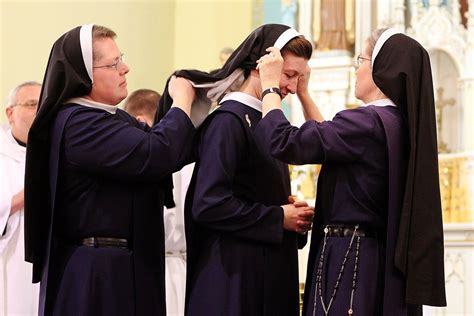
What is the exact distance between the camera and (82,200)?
153 inches

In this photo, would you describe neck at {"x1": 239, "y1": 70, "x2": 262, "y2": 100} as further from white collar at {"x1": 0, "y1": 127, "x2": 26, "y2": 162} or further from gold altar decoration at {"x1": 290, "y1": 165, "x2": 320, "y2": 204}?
gold altar decoration at {"x1": 290, "y1": 165, "x2": 320, "y2": 204}

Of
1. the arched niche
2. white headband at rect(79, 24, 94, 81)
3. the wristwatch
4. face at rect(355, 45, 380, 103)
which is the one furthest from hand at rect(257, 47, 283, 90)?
the arched niche

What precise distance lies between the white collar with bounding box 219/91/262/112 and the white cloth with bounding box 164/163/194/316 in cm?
171

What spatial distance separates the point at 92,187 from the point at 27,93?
6.23ft

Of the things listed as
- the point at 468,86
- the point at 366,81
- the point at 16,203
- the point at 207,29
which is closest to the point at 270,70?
the point at 366,81

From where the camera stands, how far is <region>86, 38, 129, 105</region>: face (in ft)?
13.1

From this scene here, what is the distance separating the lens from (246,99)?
4.09 m

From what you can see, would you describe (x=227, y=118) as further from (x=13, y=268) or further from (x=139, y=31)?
(x=139, y=31)

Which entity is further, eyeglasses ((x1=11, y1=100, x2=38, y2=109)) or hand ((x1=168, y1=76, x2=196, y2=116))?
eyeglasses ((x1=11, y1=100, x2=38, y2=109))

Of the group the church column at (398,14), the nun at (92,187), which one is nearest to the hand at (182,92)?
the nun at (92,187)

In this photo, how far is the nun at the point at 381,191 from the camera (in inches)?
141

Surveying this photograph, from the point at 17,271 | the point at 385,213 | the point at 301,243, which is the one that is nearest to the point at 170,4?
the point at 17,271

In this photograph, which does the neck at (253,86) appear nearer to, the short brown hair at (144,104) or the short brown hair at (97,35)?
the short brown hair at (97,35)

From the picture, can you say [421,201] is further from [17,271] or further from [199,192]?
[17,271]
